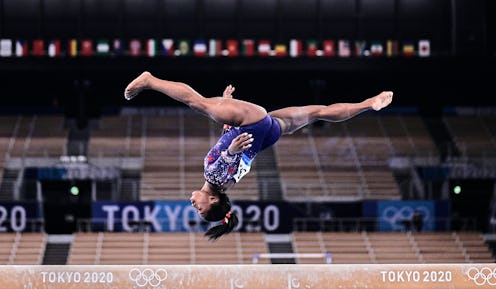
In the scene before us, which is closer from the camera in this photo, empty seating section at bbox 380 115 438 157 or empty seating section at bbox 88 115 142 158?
empty seating section at bbox 88 115 142 158

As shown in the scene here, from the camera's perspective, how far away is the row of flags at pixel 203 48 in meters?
26.9

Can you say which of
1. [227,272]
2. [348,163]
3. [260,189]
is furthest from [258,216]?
[227,272]

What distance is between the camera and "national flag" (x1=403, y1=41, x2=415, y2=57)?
2717 cm

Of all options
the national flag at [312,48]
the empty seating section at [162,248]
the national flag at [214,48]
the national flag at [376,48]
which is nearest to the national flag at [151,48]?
the national flag at [214,48]

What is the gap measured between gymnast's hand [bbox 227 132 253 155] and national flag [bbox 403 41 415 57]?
1857cm

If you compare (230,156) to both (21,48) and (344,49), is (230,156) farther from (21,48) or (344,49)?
(21,48)

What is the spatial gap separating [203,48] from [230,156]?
704 inches

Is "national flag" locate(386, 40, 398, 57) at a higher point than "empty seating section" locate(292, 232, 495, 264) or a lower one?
higher

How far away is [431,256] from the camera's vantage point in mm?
23844

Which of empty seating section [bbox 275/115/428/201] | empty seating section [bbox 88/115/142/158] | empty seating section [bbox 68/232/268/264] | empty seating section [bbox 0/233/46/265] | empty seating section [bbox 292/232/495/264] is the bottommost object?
Answer: empty seating section [bbox 292/232/495/264]

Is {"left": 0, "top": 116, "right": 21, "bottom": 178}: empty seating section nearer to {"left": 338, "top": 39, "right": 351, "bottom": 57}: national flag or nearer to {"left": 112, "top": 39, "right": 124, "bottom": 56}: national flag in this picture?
{"left": 112, "top": 39, "right": 124, "bottom": 56}: national flag

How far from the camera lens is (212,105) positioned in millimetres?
9438

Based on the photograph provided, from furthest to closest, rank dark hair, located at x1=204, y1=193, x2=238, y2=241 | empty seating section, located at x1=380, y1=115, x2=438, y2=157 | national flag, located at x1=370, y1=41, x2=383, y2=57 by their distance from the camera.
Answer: empty seating section, located at x1=380, y1=115, x2=438, y2=157
national flag, located at x1=370, y1=41, x2=383, y2=57
dark hair, located at x1=204, y1=193, x2=238, y2=241

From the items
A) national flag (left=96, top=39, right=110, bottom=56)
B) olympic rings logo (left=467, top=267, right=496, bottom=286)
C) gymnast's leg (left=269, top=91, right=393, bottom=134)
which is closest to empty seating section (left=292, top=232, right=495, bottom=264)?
national flag (left=96, top=39, right=110, bottom=56)
